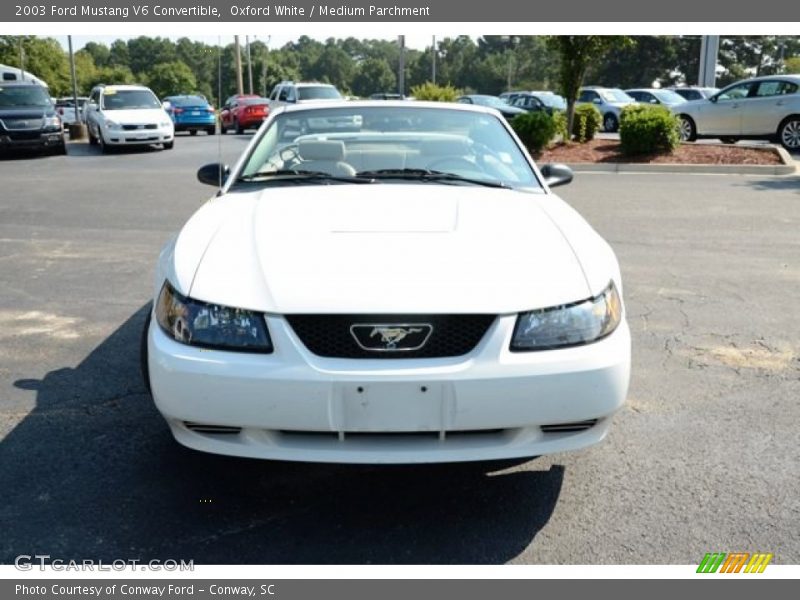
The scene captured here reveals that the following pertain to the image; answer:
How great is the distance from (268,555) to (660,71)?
271 feet

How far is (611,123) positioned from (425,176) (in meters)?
23.2

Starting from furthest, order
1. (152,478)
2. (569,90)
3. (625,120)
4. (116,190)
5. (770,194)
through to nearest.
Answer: (569,90), (625,120), (116,190), (770,194), (152,478)

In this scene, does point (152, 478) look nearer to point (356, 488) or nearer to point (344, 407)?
point (356, 488)

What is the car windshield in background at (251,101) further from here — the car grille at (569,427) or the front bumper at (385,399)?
the car grille at (569,427)

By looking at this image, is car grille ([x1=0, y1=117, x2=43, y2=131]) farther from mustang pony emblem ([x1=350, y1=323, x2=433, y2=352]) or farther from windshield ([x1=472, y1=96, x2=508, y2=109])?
mustang pony emblem ([x1=350, y1=323, x2=433, y2=352])

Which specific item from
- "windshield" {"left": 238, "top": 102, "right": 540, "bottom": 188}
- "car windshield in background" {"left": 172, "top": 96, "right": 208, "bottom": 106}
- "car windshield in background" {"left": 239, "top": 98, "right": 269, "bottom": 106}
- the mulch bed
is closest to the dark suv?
"car windshield in background" {"left": 172, "top": 96, "right": 208, "bottom": 106}

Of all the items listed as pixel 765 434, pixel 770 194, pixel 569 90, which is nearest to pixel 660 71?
pixel 569 90

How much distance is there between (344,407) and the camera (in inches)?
103

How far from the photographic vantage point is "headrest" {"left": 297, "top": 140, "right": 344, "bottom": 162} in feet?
13.9

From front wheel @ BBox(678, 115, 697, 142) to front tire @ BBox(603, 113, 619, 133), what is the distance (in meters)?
7.17

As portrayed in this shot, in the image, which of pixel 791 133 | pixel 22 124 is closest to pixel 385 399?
pixel 791 133

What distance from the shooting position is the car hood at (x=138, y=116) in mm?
19422

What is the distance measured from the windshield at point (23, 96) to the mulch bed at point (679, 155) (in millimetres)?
11631

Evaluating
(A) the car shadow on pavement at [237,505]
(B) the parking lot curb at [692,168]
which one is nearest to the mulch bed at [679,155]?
(B) the parking lot curb at [692,168]
